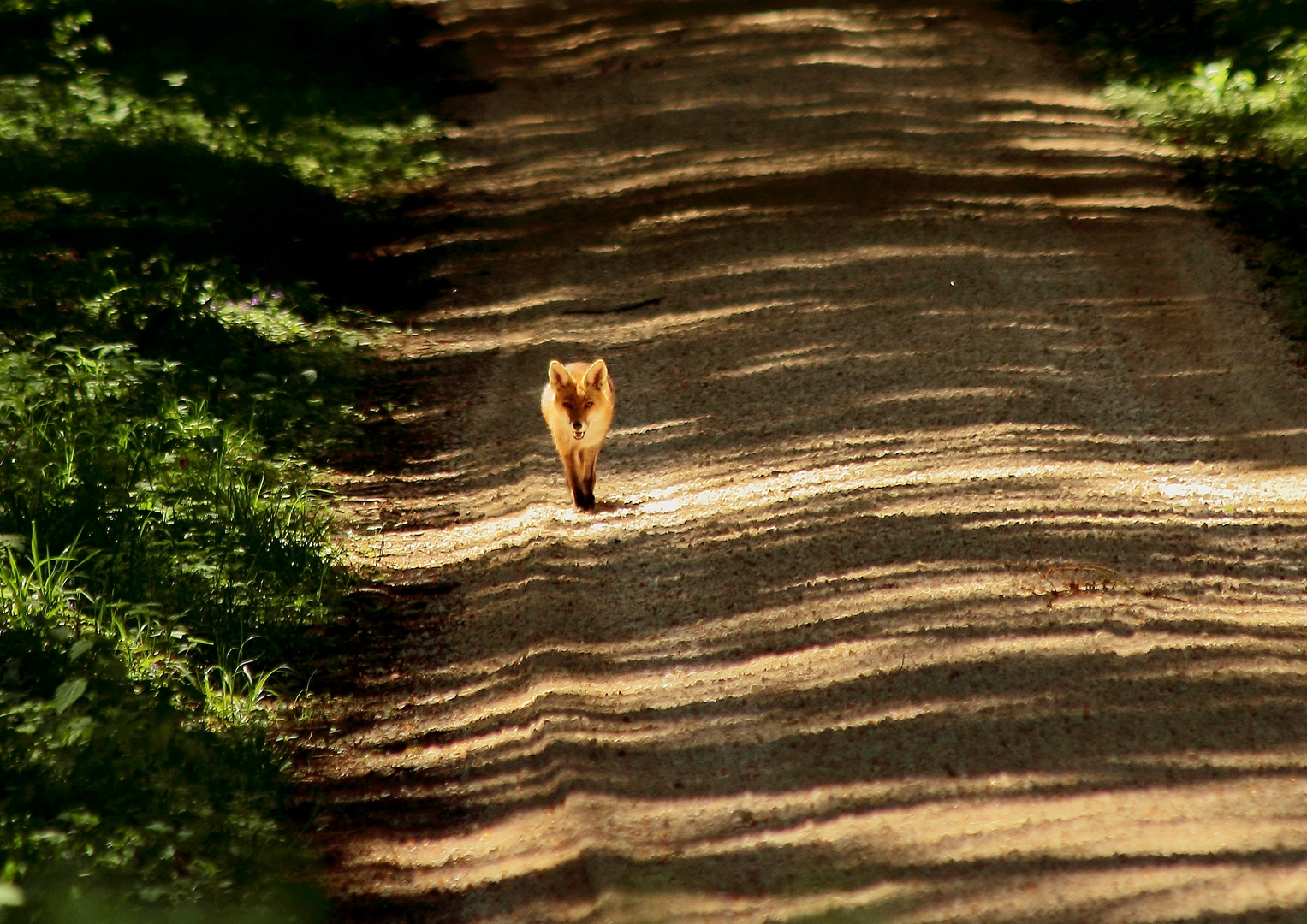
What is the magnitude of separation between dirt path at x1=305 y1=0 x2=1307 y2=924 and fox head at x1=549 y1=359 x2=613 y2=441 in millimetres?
830

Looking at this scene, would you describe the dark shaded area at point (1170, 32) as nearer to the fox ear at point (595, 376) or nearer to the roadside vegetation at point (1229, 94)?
the roadside vegetation at point (1229, 94)

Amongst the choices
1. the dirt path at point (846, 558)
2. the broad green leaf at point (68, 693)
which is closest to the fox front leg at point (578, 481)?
the dirt path at point (846, 558)

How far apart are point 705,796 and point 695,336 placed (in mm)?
4951

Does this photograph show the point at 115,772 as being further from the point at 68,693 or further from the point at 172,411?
the point at 172,411

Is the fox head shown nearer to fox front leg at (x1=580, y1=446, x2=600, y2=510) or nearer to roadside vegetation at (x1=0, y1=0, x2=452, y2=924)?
fox front leg at (x1=580, y1=446, x2=600, y2=510)

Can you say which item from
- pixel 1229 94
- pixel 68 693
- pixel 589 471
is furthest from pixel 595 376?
pixel 1229 94

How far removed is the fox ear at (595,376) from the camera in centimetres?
677

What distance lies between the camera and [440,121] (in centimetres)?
1392

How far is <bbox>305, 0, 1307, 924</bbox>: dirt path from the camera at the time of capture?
492cm

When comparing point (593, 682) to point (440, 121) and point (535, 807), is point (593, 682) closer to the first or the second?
point (535, 807)

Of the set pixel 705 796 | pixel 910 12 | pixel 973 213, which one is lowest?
pixel 705 796

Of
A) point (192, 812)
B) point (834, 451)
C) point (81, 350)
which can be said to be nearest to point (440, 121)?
point (81, 350)

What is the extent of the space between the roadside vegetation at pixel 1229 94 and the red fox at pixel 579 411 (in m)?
5.53

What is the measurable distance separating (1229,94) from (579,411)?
347 inches
